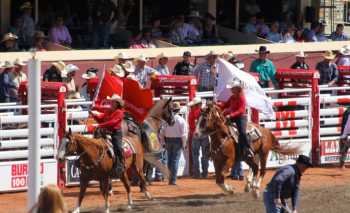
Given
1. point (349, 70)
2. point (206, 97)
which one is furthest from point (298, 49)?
point (206, 97)

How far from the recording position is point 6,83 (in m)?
21.4

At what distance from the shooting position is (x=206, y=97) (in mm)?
22547

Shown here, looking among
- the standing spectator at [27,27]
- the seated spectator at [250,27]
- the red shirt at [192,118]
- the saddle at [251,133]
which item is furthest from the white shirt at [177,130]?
the seated spectator at [250,27]

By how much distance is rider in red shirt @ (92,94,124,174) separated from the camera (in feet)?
60.4

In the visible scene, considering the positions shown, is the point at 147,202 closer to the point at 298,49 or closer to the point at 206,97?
the point at 206,97

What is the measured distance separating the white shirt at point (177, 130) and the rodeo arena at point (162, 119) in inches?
1.0

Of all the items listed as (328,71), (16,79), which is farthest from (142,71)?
(328,71)

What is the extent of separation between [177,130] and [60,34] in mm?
6438

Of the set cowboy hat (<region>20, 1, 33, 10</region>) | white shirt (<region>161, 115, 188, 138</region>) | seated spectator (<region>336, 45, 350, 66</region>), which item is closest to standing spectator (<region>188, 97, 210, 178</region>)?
white shirt (<region>161, 115, 188, 138</region>)

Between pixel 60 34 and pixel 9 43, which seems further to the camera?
pixel 60 34

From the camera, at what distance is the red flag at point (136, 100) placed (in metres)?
19.9

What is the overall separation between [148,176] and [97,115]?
340cm

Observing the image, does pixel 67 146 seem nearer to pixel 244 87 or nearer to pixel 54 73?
pixel 244 87

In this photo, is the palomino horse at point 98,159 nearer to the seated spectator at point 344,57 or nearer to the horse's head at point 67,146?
the horse's head at point 67,146
